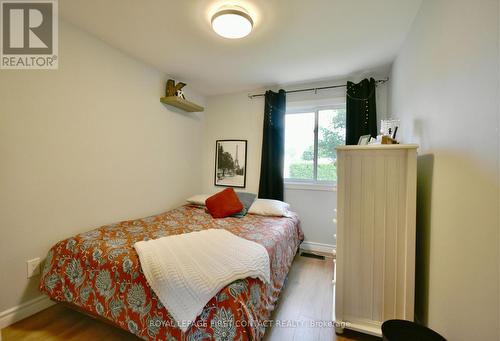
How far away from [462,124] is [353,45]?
157 cm

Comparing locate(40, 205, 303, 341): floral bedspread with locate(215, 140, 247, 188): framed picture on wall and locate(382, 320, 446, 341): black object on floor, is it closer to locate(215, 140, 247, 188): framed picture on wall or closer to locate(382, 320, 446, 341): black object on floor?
locate(382, 320, 446, 341): black object on floor

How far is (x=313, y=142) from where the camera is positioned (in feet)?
10.4

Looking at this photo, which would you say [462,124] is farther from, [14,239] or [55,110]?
[14,239]

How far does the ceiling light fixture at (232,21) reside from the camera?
1.64 metres

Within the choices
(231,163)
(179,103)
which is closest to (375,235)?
(231,163)

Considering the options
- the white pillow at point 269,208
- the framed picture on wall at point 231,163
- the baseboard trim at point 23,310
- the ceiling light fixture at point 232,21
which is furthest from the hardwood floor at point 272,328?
the ceiling light fixture at point 232,21

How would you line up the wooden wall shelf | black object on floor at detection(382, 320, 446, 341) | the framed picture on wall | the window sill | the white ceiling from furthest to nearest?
the framed picture on wall < the window sill < the wooden wall shelf < the white ceiling < black object on floor at detection(382, 320, 446, 341)

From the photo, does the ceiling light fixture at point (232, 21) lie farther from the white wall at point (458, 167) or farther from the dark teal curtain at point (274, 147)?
the dark teal curtain at point (274, 147)

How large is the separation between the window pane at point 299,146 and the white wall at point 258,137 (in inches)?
8.5

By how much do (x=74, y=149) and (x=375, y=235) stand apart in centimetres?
262

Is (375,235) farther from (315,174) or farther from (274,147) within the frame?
(274,147)

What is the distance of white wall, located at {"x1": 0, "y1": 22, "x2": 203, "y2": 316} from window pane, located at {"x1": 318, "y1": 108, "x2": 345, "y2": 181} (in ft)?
7.41

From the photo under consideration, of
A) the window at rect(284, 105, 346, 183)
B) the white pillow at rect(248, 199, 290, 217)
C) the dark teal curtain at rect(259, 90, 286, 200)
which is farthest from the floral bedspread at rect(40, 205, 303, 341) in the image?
the window at rect(284, 105, 346, 183)

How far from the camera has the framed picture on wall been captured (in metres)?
3.51
